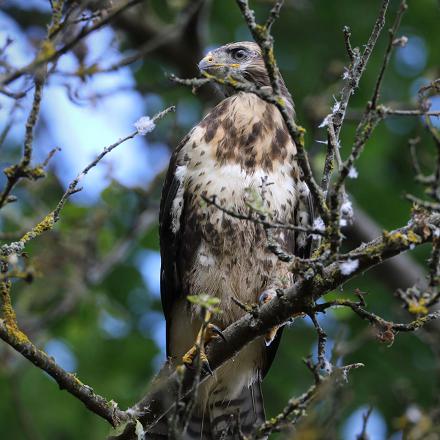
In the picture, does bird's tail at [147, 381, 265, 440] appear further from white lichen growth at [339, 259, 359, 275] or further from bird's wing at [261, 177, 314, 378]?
white lichen growth at [339, 259, 359, 275]

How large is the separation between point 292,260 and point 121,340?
15.1ft

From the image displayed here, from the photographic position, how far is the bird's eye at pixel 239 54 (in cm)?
598

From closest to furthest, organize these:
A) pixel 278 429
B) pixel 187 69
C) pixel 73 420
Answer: pixel 278 429, pixel 73 420, pixel 187 69

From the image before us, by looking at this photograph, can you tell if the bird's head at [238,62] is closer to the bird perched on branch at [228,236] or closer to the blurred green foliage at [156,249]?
the bird perched on branch at [228,236]

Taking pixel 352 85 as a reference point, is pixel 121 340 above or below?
above

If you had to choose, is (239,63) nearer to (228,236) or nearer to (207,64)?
(207,64)

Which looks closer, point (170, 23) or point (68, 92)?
point (68, 92)

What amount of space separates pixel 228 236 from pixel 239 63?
1.62 meters

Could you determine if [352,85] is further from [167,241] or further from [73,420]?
[73,420]

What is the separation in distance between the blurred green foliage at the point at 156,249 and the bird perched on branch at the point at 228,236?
1351 millimetres

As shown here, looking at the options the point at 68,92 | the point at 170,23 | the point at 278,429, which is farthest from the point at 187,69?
the point at 278,429

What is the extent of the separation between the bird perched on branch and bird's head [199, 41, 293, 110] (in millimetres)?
388

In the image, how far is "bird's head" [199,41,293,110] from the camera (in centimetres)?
574

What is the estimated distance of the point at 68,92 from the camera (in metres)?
3.97
